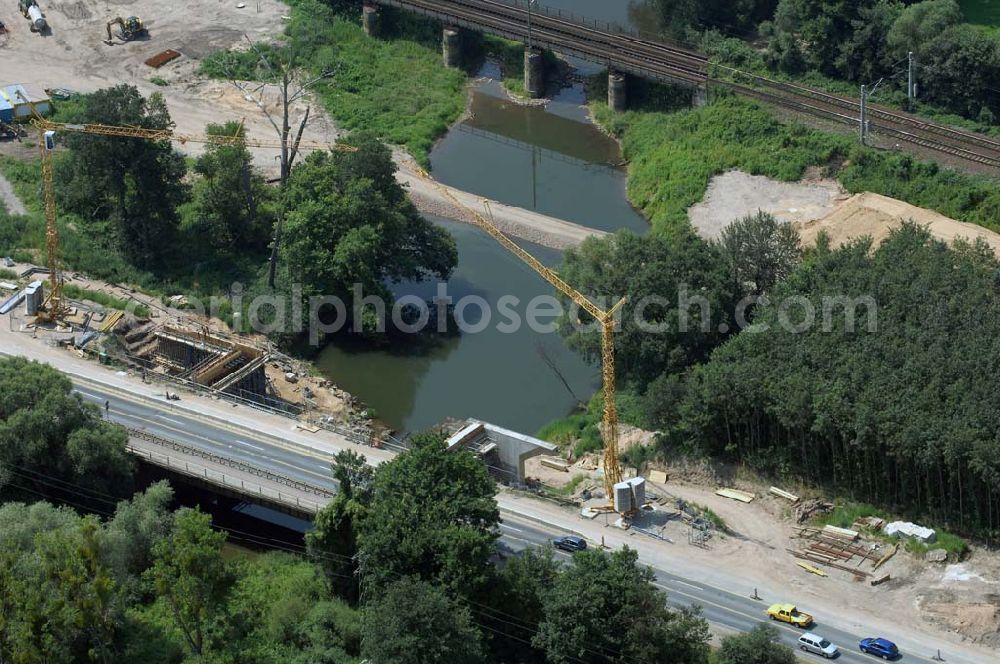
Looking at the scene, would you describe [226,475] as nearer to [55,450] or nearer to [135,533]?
[135,533]

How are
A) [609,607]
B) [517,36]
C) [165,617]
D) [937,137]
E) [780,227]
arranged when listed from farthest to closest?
[517,36]
[937,137]
[780,227]
[165,617]
[609,607]

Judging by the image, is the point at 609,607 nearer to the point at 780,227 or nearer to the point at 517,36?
the point at 780,227

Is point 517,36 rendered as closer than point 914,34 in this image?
No

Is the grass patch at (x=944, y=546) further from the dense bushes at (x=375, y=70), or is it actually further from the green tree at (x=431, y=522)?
the dense bushes at (x=375, y=70)

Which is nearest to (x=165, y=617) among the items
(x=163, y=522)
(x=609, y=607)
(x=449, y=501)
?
(x=163, y=522)

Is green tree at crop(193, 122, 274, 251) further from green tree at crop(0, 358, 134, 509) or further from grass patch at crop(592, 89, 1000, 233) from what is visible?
green tree at crop(0, 358, 134, 509)
